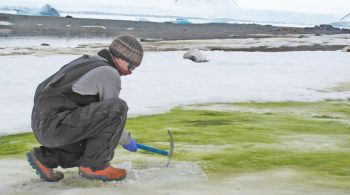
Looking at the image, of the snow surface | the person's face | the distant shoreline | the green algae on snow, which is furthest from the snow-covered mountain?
the person's face

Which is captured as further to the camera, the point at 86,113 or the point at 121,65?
the point at 121,65

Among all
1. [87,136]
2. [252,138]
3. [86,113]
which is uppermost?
[86,113]

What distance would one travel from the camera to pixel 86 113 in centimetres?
363

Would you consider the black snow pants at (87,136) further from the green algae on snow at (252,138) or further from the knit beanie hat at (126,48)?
the green algae on snow at (252,138)

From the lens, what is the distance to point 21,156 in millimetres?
5109

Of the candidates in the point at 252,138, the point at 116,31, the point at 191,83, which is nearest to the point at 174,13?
the point at 116,31

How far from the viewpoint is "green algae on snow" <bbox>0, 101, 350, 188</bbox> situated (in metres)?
4.62

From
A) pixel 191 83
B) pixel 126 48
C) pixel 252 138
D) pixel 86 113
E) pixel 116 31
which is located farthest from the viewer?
pixel 116 31

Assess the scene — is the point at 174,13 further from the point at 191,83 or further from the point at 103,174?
the point at 103,174

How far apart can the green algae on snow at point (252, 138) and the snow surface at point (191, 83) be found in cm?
125

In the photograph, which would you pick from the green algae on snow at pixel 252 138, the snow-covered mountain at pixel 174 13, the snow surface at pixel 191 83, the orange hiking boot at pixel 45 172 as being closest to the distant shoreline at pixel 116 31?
the snow surface at pixel 191 83

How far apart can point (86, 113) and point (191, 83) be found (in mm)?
10308

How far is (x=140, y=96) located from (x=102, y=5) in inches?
6882

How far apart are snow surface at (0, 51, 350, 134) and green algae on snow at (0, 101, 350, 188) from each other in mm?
1247
